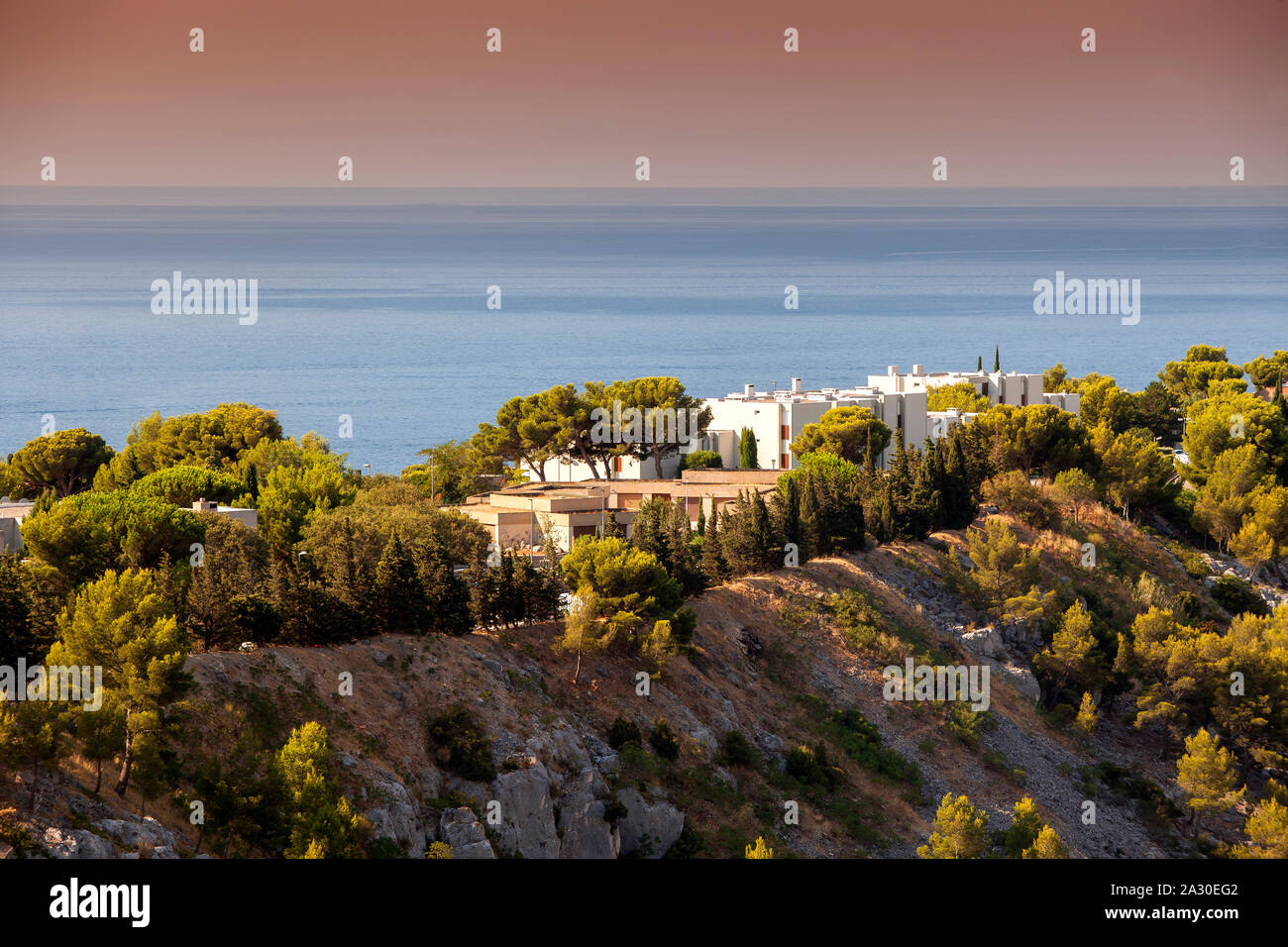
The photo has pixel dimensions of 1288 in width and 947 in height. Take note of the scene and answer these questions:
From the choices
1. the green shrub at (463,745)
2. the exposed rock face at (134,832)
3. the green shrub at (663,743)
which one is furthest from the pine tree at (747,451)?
the exposed rock face at (134,832)

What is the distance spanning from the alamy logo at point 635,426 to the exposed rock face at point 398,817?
3858 centimetres

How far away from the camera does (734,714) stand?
125ft

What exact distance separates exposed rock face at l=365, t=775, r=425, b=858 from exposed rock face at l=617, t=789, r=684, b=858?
19.1ft

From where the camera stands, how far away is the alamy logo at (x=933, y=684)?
141 feet

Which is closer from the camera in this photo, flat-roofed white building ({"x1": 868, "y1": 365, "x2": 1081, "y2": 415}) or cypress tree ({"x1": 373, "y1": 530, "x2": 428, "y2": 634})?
cypress tree ({"x1": 373, "y1": 530, "x2": 428, "y2": 634})

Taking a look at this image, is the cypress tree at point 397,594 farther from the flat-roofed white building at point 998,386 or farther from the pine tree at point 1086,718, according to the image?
the flat-roofed white building at point 998,386

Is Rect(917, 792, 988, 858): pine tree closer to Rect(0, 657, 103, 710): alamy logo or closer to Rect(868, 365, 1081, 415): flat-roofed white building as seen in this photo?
Rect(0, 657, 103, 710): alamy logo

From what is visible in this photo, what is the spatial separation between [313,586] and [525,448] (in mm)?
34247

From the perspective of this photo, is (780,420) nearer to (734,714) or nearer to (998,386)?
(998,386)

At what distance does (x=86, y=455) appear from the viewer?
191 feet

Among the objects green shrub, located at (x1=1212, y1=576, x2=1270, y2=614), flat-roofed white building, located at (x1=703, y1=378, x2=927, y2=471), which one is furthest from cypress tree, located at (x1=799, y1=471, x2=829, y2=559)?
green shrub, located at (x1=1212, y1=576, x2=1270, y2=614)

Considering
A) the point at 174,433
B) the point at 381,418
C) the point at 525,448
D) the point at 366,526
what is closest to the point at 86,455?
the point at 174,433
